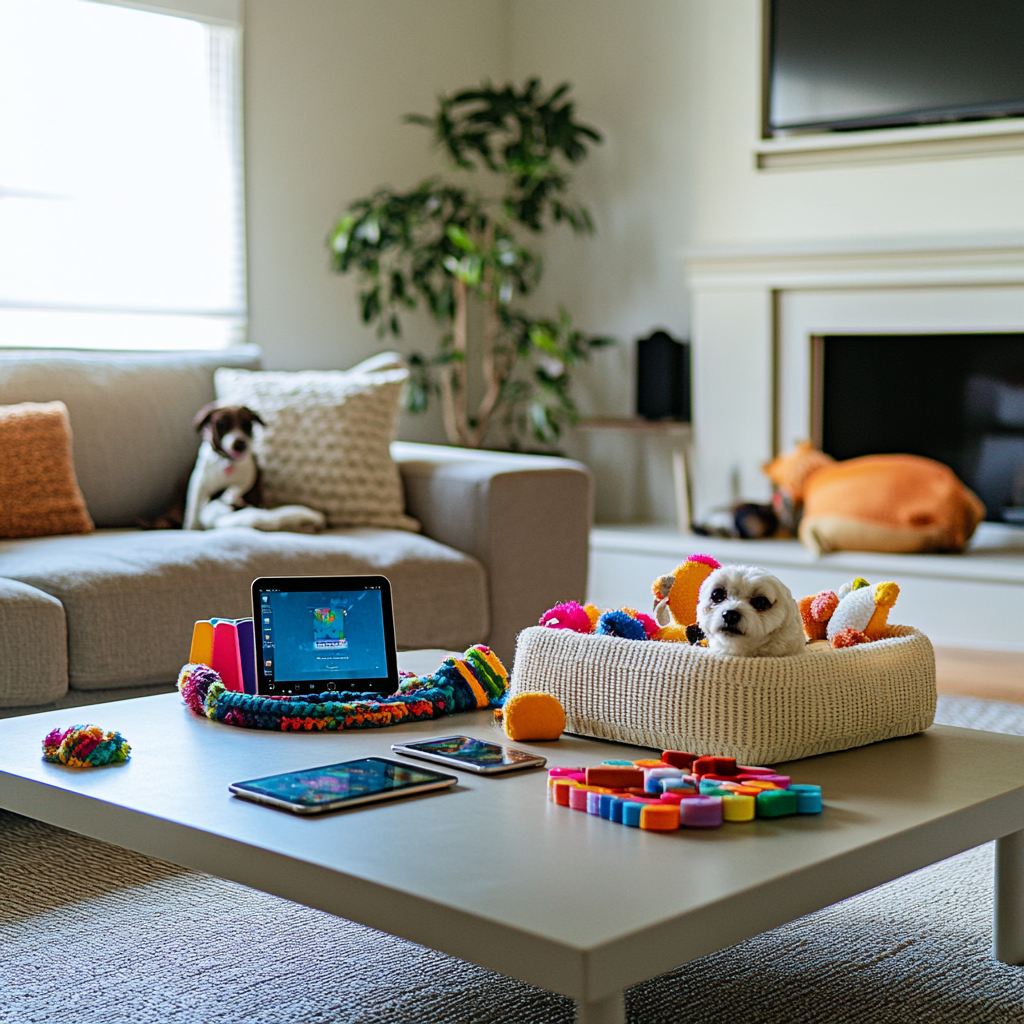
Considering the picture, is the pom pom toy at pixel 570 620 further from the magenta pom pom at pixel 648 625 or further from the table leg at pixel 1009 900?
the table leg at pixel 1009 900

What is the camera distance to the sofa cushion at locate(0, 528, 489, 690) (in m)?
2.30

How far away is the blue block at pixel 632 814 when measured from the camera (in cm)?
124

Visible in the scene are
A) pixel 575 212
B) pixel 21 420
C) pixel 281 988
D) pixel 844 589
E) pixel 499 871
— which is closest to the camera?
pixel 499 871

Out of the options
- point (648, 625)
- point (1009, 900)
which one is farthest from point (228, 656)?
point (1009, 900)

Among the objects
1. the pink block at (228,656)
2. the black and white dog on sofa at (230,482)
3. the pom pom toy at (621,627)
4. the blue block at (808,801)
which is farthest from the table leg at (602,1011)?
the black and white dog on sofa at (230,482)

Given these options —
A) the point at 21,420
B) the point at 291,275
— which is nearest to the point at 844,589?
the point at 21,420

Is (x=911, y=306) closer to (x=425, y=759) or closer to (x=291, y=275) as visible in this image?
(x=291, y=275)

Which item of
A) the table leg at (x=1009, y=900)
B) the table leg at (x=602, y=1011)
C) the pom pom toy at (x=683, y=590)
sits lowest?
the table leg at (x=1009, y=900)

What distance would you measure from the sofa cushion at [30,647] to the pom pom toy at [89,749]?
747mm

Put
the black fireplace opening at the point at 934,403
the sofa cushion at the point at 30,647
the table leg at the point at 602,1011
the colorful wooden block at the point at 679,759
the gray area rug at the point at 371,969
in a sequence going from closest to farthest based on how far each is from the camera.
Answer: the table leg at the point at 602,1011 < the colorful wooden block at the point at 679,759 < the gray area rug at the point at 371,969 < the sofa cushion at the point at 30,647 < the black fireplace opening at the point at 934,403

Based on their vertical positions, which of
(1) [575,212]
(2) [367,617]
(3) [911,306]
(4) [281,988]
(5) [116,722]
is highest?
(1) [575,212]

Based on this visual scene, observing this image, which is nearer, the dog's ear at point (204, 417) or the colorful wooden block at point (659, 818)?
the colorful wooden block at point (659, 818)

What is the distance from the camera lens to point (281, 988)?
1.59 meters

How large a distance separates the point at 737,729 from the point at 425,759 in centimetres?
33
